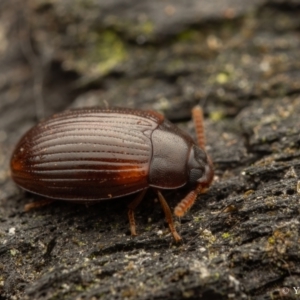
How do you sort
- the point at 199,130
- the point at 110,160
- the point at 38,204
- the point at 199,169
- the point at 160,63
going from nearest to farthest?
the point at 110,160, the point at 199,169, the point at 38,204, the point at 199,130, the point at 160,63

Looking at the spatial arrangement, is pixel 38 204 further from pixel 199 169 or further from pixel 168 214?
pixel 199 169

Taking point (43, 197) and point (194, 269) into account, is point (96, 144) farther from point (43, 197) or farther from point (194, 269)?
point (194, 269)

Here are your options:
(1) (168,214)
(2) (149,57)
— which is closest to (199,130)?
(1) (168,214)

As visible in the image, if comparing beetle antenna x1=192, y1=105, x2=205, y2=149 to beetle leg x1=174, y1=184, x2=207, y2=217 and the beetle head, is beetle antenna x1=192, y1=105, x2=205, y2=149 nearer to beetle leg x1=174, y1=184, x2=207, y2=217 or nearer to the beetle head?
the beetle head

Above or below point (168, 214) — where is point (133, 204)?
above

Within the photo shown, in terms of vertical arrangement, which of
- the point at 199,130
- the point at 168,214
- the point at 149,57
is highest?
the point at 149,57

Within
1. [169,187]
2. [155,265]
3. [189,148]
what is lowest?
[155,265]

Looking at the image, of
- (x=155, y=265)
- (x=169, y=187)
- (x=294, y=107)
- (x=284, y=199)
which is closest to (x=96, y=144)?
(x=169, y=187)

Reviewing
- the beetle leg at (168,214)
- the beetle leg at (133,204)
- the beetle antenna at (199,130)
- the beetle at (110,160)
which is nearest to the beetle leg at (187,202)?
the beetle at (110,160)
